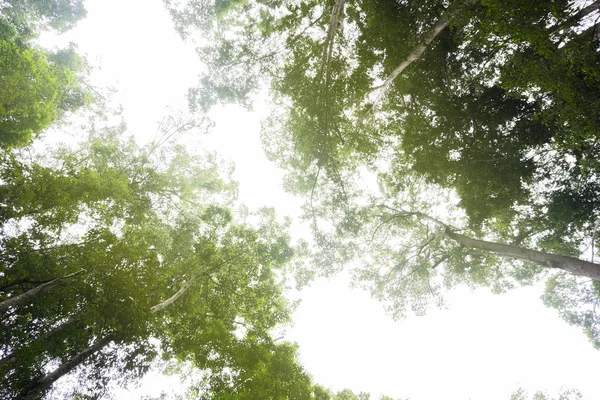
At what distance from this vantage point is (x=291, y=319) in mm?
10641

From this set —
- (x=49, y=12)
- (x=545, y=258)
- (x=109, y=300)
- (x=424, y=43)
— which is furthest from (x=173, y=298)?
(x=49, y=12)

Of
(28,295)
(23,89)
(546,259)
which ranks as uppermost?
(23,89)

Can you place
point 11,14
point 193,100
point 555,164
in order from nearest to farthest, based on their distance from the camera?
point 555,164 → point 193,100 → point 11,14

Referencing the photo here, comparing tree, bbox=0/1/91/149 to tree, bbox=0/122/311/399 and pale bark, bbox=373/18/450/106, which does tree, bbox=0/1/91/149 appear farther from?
pale bark, bbox=373/18/450/106

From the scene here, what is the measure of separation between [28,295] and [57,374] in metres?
1.77

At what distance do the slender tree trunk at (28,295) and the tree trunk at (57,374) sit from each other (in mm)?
1589

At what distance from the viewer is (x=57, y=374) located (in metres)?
5.56

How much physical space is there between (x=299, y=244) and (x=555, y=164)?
1149 centimetres

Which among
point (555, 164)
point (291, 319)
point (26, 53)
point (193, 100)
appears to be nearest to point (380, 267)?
point (291, 319)

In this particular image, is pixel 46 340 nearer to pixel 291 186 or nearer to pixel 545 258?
pixel 291 186

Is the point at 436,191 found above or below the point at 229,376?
above

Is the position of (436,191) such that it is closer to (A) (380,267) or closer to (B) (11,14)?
(A) (380,267)

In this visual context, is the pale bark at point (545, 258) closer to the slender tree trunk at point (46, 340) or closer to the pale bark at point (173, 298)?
the pale bark at point (173, 298)

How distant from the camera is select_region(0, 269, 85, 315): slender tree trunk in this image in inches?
199
